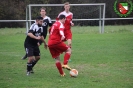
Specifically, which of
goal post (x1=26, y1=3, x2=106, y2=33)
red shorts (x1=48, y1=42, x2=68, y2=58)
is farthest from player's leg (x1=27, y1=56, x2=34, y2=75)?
goal post (x1=26, y1=3, x2=106, y2=33)

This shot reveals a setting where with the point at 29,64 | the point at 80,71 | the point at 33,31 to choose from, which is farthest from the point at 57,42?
the point at 80,71

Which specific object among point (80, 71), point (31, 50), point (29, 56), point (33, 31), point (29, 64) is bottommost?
point (80, 71)

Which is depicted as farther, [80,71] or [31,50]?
[80,71]

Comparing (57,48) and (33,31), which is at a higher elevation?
(33,31)

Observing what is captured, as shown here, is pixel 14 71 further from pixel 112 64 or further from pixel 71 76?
pixel 112 64

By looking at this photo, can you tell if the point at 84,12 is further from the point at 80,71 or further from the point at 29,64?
the point at 29,64

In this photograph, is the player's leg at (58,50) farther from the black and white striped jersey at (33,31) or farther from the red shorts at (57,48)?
the black and white striped jersey at (33,31)

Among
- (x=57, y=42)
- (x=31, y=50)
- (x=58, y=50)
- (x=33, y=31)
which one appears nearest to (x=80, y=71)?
(x=58, y=50)

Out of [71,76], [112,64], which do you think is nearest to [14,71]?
[71,76]

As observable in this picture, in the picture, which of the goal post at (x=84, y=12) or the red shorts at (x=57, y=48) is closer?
the red shorts at (x=57, y=48)

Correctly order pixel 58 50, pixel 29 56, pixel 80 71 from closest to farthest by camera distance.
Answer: pixel 58 50 < pixel 29 56 < pixel 80 71

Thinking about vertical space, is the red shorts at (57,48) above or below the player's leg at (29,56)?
above

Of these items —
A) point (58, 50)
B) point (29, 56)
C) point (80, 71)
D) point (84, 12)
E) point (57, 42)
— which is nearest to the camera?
point (57, 42)

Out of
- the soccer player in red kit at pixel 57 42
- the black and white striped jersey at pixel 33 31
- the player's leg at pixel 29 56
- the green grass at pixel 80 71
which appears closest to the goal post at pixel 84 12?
the green grass at pixel 80 71
